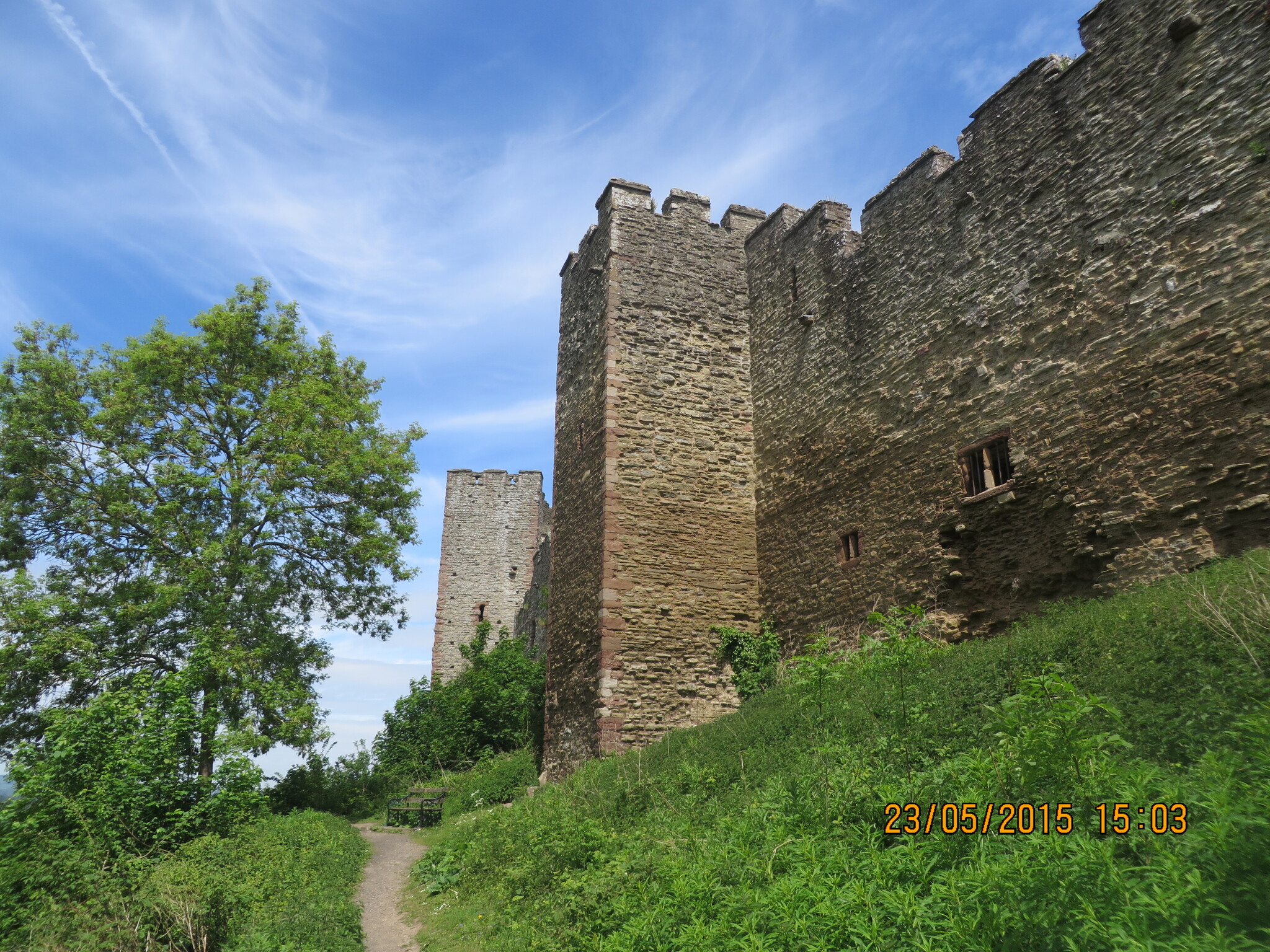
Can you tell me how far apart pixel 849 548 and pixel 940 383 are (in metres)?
2.59

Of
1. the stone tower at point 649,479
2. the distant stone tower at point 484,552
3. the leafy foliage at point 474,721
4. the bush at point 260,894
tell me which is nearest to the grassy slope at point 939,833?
the bush at point 260,894

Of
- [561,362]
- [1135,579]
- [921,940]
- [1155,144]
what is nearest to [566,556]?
[561,362]

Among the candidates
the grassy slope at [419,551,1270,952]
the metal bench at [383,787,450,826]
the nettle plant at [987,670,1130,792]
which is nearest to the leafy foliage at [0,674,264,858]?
the grassy slope at [419,551,1270,952]

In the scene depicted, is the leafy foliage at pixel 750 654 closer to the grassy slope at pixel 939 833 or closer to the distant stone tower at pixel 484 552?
the grassy slope at pixel 939 833

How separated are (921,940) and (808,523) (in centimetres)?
874

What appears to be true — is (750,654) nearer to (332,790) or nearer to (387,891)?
(387,891)

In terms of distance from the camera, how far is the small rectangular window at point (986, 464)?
8.82 metres

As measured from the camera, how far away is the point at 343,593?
56.4ft

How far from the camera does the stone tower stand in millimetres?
11828

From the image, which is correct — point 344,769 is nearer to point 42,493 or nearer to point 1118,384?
point 42,493

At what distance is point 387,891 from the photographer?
9.43 m

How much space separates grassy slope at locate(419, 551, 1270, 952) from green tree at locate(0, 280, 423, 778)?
873 centimetres
